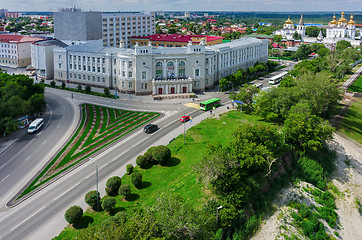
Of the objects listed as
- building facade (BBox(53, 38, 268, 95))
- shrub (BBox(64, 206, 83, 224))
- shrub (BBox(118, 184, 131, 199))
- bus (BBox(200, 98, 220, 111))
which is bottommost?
shrub (BBox(64, 206, 83, 224))

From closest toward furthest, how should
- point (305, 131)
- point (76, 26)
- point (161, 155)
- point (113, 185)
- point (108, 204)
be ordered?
point (108, 204) → point (113, 185) → point (161, 155) → point (305, 131) → point (76, 26)

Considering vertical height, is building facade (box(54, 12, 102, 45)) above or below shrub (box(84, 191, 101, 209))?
above

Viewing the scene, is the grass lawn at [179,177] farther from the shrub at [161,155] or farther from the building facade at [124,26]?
the building facade at [124,26]

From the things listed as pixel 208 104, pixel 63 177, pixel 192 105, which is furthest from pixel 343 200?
pixel 63 177

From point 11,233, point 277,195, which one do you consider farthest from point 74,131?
point 277,195

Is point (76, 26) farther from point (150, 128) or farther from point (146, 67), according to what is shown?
point (150, 128)

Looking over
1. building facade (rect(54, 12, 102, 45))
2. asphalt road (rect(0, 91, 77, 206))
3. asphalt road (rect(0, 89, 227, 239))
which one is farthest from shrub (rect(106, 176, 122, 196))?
building facade (rect(54, 12, 102, 45))

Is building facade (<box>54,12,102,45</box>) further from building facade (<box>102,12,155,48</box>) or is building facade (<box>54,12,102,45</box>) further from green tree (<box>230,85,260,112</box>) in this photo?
green tree (<box>230,85,260,112</box>)
